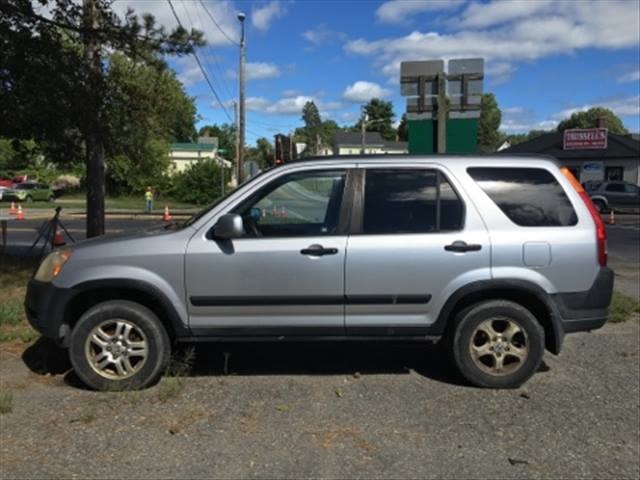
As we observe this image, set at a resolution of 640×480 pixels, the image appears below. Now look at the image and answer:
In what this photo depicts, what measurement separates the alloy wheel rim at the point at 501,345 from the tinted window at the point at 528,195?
816 mm

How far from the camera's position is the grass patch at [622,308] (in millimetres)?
7867

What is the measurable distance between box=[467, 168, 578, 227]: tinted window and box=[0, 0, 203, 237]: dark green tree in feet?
18.5

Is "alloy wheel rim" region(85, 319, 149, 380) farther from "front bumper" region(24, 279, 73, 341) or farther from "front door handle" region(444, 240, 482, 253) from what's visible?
"front door handle" region(444, 240, 482, 253)

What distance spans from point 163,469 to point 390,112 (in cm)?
13338

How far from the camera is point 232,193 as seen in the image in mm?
5227

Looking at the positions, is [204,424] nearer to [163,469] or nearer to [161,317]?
[163,469]

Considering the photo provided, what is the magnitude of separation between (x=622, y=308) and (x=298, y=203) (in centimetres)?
495

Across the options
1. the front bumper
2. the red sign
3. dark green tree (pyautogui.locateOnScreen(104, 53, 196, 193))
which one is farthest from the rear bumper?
the red sign

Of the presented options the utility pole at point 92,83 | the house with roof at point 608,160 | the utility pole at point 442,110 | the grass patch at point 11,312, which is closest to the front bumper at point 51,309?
the grass patch at point 11,312

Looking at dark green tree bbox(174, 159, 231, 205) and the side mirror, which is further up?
dark green tree bbox(174, 159, 231, 205)

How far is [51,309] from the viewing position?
199 inches

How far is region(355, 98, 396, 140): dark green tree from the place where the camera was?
423 ft

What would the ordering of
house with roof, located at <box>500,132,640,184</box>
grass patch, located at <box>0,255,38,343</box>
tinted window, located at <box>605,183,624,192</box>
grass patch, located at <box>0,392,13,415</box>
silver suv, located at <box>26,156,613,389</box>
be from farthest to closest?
house with roof, located at <box>500,132,640,184</box> < tinted window, located at <box>605,183,624,192</box> < grass patch, located at <box>0,255,38,343</box> < silver suv, located at <box>26,156,613,389</box> < grass patch, located at <box>0,392,13,415</box>

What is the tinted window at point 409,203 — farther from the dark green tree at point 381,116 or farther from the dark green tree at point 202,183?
the dark green tree at point 381,116
